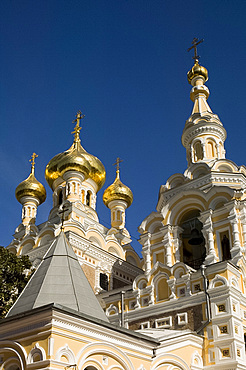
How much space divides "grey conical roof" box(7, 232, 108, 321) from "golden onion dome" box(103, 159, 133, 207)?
16.8m

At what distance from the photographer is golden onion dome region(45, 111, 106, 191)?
21.3m

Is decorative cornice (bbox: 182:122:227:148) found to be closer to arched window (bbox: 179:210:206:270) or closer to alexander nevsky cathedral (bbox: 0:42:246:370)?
alexander nevsky cathedral (bbox: 0:42:246:370)

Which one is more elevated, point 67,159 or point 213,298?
point 67,159

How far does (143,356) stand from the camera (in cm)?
838

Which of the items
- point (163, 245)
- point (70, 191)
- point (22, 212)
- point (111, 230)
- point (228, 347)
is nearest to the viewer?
point (228, 347)

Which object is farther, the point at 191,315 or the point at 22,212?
the point at 22,212

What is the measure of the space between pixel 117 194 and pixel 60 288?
57.7ft

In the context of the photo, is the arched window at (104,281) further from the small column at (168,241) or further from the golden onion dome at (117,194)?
the golden onion dome at (117,194)

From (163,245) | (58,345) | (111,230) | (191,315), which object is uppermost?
(111,230)

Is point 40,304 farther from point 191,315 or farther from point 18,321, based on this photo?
point 191,315

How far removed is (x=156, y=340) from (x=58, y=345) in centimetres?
255

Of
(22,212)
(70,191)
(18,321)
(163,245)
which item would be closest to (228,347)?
(163,245)

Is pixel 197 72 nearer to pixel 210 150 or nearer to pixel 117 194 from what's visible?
pixel 210 150

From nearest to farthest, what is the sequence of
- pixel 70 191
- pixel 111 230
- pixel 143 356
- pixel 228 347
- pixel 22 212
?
1. pixel 143 356
2. pixel 228 347
3. pixel 70 191
4. pixel 111 230
5. pixel 22 212
